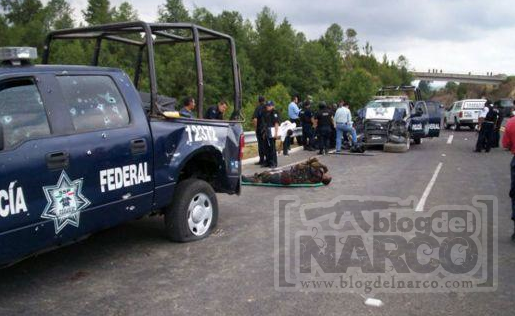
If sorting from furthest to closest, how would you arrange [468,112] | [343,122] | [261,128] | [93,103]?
[468,112], [343,122], [261,128], [93,103]

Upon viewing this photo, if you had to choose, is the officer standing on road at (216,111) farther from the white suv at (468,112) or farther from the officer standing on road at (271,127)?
the white suv at (468,112)

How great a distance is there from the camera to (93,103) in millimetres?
4551

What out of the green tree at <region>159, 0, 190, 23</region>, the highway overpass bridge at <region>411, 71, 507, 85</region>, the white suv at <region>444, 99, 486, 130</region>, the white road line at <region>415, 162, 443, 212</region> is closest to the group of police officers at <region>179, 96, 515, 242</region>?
the white road line at <region>415, 162, 443, 212</region>

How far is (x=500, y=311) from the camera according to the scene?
3932mm

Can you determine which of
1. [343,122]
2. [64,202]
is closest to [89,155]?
[64,202]

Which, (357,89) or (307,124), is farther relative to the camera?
(357,89)

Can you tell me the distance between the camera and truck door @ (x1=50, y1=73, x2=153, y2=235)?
13.6 ft

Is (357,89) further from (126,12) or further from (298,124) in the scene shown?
(126,12)

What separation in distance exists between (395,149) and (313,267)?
40.9 feet

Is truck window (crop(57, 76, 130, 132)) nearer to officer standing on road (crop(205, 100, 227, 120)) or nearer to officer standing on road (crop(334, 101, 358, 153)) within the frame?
officer standing on road (crop(205, 100, 227, 120))

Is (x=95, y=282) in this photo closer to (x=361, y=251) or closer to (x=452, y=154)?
(x=361, y=251)

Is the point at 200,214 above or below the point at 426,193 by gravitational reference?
above

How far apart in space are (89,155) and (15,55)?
40.0 inches

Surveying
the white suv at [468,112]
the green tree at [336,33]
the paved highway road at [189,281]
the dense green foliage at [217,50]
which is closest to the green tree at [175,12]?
the dense green foliage at [217,50]
